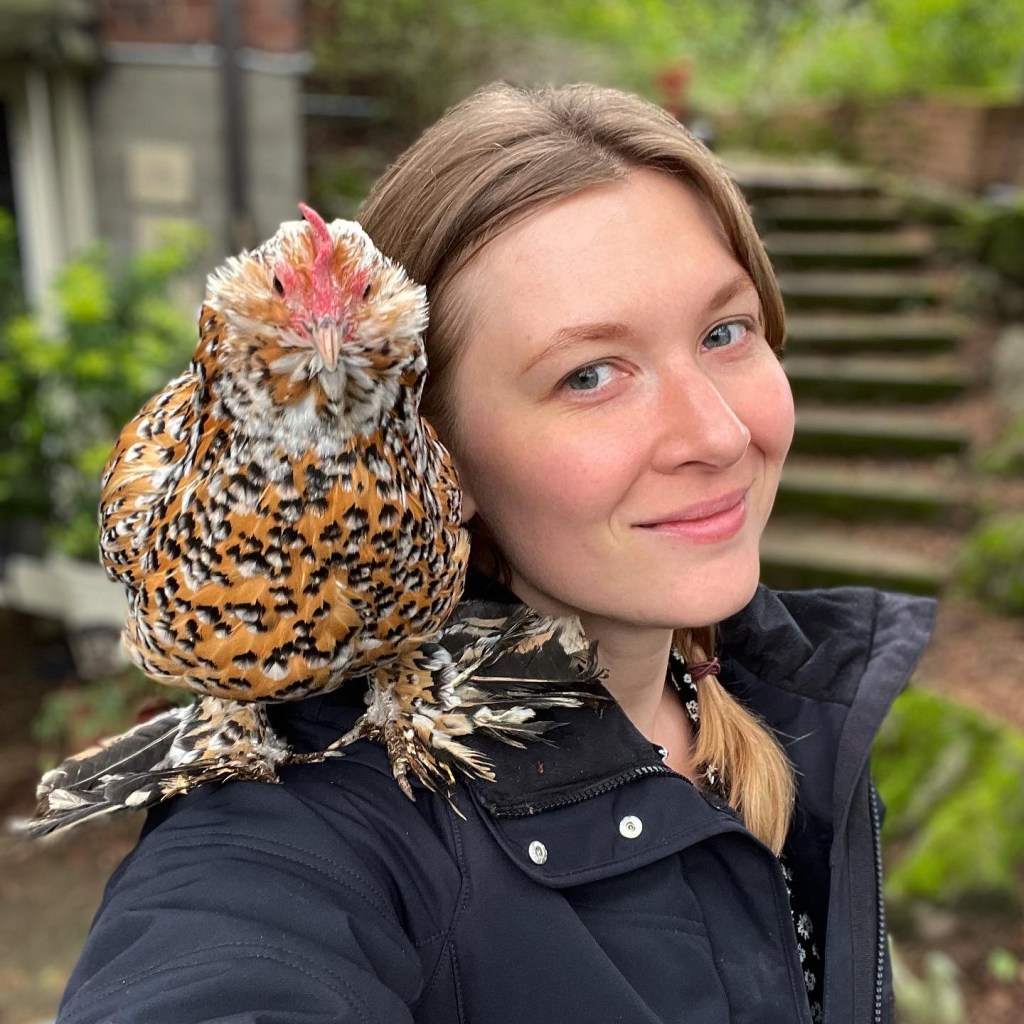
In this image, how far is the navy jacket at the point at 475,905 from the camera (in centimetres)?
92

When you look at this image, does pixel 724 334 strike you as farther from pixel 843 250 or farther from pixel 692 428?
pixel 843 250

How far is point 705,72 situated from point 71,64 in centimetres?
1139

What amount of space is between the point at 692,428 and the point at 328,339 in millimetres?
423

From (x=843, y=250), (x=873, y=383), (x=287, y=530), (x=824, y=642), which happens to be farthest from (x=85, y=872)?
Result: (x=843, y=250)

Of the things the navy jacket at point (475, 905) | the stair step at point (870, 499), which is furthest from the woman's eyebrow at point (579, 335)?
the stair step at point (870, 499)

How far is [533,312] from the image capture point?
1.16 meters

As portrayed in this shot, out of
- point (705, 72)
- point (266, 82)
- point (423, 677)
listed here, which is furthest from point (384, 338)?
point (705, 72)

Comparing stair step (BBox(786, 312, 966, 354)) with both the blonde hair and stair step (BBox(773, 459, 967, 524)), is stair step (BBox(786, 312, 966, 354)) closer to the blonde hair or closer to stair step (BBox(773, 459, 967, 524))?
stair step (BBox(773, 459, 967, 524))

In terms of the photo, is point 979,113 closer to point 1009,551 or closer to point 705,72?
point 1009,551

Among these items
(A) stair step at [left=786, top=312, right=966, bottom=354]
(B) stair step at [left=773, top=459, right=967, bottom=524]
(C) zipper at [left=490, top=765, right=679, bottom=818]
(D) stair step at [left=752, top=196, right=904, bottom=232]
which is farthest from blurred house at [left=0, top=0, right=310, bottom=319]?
(D) stair step at [left=752, top=196, right=904, bottom=232]

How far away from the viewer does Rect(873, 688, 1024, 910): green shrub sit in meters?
2.90

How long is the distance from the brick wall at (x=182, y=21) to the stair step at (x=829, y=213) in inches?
163

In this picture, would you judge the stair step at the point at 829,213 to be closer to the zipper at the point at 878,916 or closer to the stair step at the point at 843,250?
the stair step at the point at 843,250

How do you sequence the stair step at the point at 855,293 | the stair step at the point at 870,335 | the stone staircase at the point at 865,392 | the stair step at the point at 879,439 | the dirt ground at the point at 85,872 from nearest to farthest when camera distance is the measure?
the dirt ground at the point at 85,872 → the stone staircase at the point at 865,392 → the stair step at the point at 879,439 → the stair step at the point at 870,335 → the stair step at the point at 855,293
